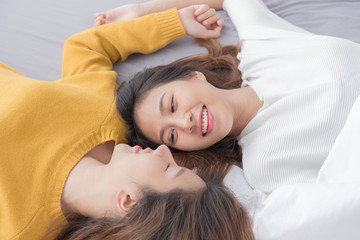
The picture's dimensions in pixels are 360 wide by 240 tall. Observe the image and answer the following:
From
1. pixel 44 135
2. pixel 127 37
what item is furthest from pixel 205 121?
pixel 127 37

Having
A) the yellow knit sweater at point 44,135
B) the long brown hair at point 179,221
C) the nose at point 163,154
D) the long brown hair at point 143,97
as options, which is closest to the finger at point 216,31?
the long brown hair at point 143,97

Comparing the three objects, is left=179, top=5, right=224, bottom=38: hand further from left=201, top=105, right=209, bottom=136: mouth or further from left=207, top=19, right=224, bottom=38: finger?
left=201, top=105, right=209, bottom=136: mouth

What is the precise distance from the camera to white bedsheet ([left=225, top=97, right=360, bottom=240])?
844 mm

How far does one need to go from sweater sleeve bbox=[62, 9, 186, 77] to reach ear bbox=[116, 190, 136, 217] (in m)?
0.69

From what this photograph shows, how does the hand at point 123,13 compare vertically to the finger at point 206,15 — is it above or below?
above

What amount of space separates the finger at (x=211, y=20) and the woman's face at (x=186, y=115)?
18.2 inches

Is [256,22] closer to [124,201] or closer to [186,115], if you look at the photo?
[186,115]

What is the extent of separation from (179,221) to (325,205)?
1.12ft

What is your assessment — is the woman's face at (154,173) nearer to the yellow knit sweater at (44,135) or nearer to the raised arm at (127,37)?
the yellow knit sweater at (44,135)

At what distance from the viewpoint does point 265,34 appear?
1.39 m

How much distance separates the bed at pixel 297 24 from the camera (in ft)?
2.82

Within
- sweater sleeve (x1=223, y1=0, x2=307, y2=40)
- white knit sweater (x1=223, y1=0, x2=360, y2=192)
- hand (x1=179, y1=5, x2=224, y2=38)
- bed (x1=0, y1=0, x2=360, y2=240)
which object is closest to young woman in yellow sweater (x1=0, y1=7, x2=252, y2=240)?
bed (x1=0, y1=0, x2=360, y2=240)

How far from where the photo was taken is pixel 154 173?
3.12ft

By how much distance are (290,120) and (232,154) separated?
252 mm
